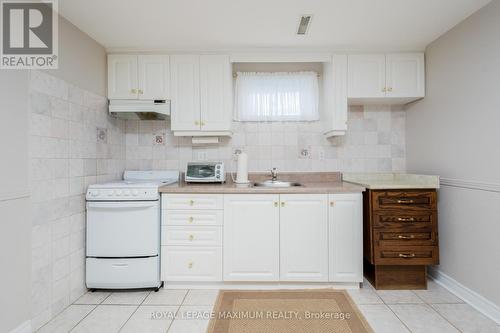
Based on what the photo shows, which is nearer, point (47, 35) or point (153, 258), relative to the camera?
point (47, 35)

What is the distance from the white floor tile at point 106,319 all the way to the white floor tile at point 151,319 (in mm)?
59

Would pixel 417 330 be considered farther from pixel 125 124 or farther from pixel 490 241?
pixel 125 124

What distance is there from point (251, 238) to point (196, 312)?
2.33 ft

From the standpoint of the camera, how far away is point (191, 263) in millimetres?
2322

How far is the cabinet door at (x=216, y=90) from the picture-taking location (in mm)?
2646

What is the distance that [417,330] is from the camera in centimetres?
176

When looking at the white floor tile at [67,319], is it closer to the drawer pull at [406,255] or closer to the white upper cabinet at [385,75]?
the drawer pull at [406,255]

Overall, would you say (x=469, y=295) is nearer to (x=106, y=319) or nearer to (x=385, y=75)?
(x=385, y=75)

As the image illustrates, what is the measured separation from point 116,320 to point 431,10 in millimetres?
3281

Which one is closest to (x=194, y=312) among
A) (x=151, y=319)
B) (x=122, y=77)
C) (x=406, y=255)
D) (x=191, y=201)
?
(x=151, y=319)

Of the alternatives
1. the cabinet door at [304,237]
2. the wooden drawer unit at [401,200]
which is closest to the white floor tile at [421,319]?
the cabinet door at [304,237]

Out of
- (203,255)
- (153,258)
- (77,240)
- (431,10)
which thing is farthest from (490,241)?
(77,240)

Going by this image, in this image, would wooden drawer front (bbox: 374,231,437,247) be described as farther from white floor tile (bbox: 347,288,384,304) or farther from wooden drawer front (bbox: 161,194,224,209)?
wooden drawer front (bbox: 161,194,224,209)

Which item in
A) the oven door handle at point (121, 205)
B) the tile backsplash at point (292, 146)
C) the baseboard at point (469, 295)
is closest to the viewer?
the baseboard at point (469, 295)
